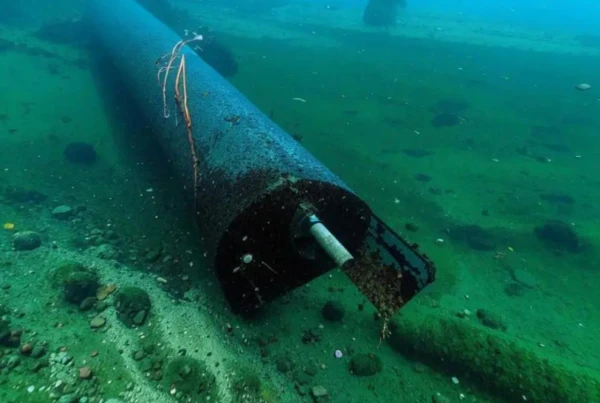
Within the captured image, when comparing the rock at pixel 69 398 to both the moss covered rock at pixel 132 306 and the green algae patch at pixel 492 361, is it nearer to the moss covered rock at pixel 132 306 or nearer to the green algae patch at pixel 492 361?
the moss covered rock at pixel 132 306

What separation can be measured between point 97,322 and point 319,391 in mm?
1889

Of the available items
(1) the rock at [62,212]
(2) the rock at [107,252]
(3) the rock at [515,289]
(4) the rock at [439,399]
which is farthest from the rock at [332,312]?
(1) the rock at [62,212]

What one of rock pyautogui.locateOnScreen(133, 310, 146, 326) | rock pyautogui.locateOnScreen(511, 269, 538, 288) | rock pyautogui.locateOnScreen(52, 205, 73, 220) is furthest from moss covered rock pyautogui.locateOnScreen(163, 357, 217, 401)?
rock pyautogui.locateOnScreen(511, 269, 538, 288)

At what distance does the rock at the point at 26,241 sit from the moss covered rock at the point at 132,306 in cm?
121

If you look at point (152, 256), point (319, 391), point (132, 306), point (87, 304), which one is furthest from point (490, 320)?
point (87, 304)

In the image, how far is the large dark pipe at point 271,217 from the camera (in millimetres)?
2281

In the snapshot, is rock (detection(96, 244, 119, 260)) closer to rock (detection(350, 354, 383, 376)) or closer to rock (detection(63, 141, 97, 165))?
rock (detection(63, 141, 97, 165))

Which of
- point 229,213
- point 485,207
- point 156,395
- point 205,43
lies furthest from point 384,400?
point 205,43

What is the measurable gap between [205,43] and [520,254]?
29.0 feet

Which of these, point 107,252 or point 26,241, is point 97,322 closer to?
point 107,252

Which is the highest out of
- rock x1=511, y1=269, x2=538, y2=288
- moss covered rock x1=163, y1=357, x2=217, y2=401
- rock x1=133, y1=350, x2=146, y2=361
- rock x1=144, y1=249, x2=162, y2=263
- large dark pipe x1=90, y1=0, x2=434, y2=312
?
large dark pipe x1=90, y1=0, x2=434, y2=312

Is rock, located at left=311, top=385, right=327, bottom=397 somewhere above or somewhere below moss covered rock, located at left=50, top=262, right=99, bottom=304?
below

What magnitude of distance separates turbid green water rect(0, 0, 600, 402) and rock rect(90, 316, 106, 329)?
0.04 m

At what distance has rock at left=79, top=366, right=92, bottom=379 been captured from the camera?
8.16 feet
